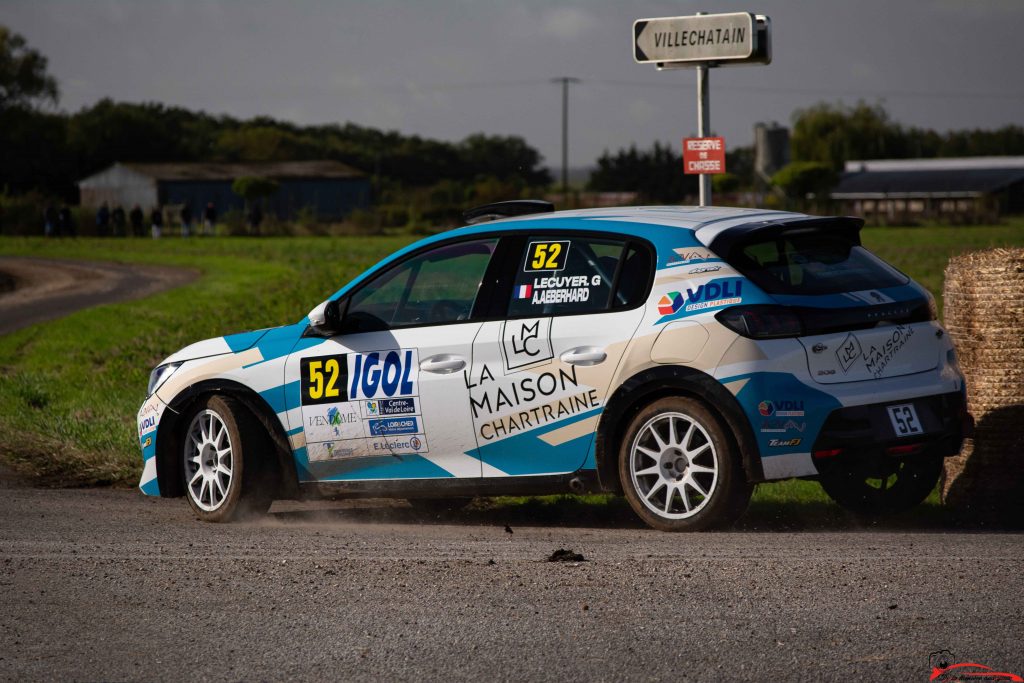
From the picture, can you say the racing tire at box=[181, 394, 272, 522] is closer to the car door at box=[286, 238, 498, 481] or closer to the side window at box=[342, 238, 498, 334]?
the car door at box=[286, 238, 498, 481]

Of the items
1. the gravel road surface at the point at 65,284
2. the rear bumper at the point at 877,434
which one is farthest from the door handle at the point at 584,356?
the gravel road surface at the point at 65,284

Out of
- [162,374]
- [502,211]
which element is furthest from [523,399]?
[162,374]

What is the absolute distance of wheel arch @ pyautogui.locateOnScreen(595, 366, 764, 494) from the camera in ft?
22.6

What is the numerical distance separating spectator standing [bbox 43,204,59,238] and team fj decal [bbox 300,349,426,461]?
60573mm

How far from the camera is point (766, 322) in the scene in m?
6.89

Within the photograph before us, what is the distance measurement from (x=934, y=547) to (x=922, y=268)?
31.5 meters

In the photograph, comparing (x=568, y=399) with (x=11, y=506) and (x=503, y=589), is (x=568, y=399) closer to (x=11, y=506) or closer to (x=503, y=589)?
(x=503, y=589)

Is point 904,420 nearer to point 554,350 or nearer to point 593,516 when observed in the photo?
point 554,350

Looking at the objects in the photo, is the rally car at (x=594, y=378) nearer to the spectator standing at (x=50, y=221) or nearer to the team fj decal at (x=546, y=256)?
the team fj decal at (x=546, y=256)

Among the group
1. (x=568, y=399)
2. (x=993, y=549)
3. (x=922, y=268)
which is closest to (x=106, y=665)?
(x=568, y=399)

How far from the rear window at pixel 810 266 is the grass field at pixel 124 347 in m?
1.98

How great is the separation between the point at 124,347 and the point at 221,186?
9033cm

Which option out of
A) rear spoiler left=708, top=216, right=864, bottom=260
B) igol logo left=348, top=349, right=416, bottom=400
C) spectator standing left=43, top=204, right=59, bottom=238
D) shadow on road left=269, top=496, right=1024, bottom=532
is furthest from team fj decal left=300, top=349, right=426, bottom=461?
spectator standing left=43, top=204, right=59, bottom=238

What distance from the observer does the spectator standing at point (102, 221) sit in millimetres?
69938
